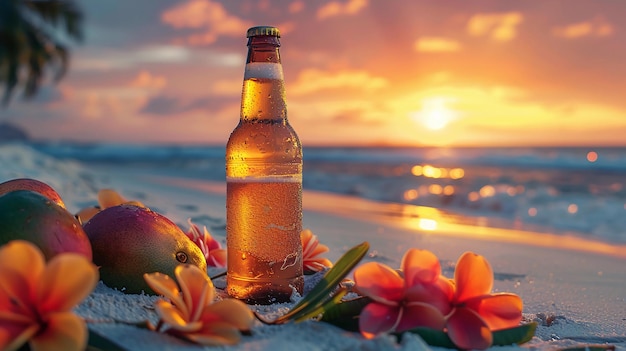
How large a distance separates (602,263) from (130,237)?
2.99m

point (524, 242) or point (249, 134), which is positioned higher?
point (249, 134)

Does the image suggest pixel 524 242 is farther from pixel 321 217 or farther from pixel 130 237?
pixel 130 237

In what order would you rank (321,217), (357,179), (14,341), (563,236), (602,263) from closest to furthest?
(14,341), (602,263), (563,236), (321,217), (357,179)

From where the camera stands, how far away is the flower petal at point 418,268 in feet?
4.90

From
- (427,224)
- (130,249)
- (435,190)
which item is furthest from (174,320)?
(435,190)

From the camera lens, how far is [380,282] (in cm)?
150

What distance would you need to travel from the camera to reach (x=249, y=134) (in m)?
1.89

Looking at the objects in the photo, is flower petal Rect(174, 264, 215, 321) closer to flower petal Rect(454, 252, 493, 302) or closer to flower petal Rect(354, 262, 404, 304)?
flower petal Rect(354, 262, 404, 304)

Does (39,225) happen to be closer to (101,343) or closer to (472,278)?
(101,343)

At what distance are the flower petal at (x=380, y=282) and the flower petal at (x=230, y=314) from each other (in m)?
0.28

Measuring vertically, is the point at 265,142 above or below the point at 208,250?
above

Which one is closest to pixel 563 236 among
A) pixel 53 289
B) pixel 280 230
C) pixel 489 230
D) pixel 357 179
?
pixel 489 230

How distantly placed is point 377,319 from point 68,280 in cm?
71

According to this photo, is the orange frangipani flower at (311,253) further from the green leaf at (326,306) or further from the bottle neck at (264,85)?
the green leaf at (326,306)
